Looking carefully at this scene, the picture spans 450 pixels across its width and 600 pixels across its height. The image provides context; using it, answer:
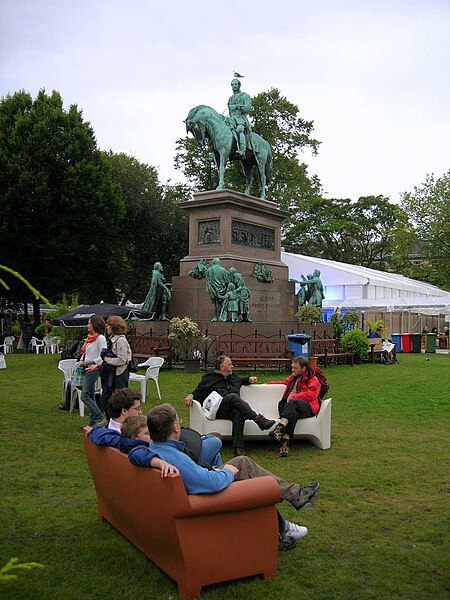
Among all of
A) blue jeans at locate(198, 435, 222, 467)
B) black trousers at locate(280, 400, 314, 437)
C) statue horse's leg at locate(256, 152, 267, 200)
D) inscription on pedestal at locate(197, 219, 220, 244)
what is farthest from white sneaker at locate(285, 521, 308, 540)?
statue horse's leg at locate(256, 152, 267, 200)

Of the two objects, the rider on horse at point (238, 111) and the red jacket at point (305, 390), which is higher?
the rider on horse at point (238, 111)

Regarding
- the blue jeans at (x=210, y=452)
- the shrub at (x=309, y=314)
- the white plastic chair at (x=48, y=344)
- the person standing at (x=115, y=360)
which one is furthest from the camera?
the white plastic chair at (x=48, y=344)

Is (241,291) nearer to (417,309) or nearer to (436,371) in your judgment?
(436,371)

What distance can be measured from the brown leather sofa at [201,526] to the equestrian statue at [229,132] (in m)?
17.2

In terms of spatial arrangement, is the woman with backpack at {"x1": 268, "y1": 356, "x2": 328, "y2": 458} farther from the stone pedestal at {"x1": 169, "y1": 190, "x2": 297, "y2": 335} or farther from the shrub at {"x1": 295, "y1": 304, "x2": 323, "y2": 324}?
the shrub at {"x1": 295, "y1": 304, "x2": 323, "y2": 324}

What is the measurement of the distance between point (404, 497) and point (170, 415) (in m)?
2.81

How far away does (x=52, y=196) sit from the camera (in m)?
30.0

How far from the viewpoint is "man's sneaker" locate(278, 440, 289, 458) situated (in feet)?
24.9

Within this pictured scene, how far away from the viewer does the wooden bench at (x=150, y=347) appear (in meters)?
17.6

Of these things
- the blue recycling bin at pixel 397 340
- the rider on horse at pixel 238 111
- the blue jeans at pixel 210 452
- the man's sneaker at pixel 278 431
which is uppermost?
the rider on horse at pixel 238 111

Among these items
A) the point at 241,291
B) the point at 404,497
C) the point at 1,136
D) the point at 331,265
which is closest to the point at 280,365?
the point at 241,291

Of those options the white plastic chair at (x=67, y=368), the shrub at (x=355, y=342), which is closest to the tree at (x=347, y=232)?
the shrub at (x=355, y=342)

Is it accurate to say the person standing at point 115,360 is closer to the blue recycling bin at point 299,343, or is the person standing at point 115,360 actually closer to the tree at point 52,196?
the blue recycling bin at point 299,343

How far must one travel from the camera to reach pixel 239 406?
298 inches
